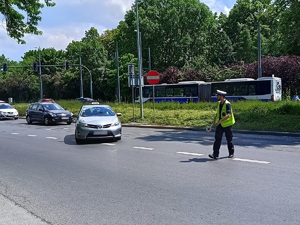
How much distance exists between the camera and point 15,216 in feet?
16.6

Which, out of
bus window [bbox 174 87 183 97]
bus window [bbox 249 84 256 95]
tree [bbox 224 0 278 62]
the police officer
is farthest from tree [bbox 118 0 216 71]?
the police officer

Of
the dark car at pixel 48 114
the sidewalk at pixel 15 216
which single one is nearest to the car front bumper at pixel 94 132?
the sidewalk at pixel 15 216

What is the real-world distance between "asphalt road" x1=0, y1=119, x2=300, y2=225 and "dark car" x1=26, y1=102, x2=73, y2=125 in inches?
456

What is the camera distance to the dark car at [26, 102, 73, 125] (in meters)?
22.5

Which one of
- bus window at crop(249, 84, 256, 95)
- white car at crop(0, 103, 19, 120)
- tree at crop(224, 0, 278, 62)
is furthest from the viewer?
tree at crop(224, 0, 278, 62)

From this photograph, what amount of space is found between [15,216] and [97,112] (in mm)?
8847

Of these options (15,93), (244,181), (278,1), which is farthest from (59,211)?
(15,93)

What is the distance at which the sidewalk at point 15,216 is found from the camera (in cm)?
480

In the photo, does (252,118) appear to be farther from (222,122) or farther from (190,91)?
(190,91)

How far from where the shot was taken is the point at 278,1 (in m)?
18.3

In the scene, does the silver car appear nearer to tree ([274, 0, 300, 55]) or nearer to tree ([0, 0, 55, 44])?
tree ([0, 0, 55, 44])

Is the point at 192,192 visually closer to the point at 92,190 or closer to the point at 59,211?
the point at 92,190

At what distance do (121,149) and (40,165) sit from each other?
303 centimetres

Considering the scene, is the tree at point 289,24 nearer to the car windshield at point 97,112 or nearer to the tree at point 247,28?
the car windshield at point 97,112
